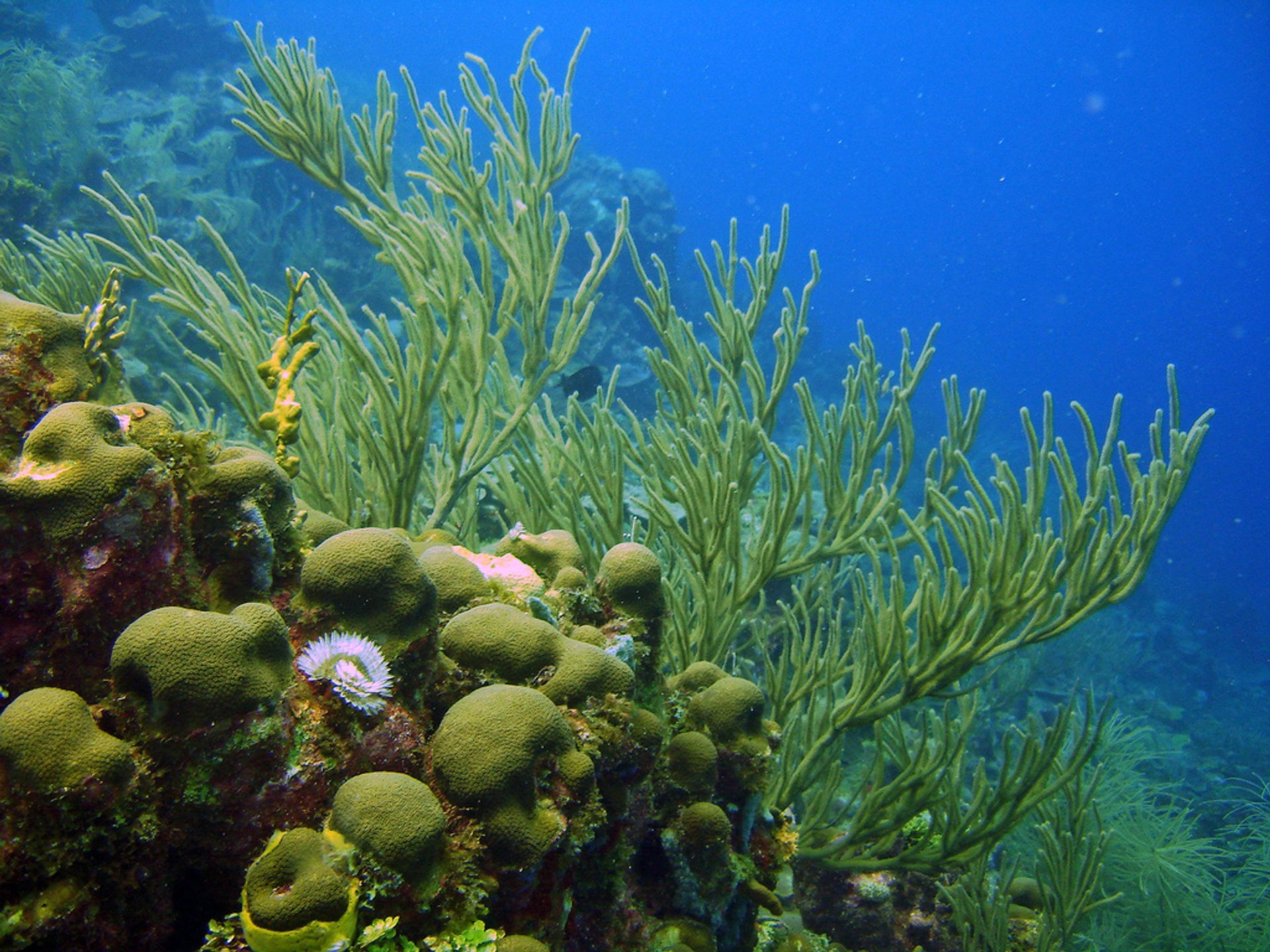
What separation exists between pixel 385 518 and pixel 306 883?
2265mm

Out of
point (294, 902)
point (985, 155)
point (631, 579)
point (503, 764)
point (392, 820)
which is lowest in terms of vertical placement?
point (294, 902)

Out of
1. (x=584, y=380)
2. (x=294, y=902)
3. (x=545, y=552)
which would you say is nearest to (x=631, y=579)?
(x=545, y=552)

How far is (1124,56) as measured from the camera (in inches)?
3851

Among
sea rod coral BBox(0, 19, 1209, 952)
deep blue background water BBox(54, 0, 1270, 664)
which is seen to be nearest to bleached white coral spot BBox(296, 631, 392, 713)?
sea rod coral BBox(0, 19, 1209, 952)

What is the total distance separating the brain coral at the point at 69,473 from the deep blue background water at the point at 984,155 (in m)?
49.2

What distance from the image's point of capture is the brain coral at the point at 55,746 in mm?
1031

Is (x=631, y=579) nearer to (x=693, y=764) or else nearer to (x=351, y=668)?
(x=693, y=764)

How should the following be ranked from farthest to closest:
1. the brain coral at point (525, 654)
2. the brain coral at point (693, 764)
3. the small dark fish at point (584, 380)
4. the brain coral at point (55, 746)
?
the small dark fish at point (584, 380) < the brain coral at point (693, 764) < the brain coral at point (525, 654) < the brain coral at point (55, 746)

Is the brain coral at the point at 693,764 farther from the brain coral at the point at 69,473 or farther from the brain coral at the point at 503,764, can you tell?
the brain coral at the point at 69,473

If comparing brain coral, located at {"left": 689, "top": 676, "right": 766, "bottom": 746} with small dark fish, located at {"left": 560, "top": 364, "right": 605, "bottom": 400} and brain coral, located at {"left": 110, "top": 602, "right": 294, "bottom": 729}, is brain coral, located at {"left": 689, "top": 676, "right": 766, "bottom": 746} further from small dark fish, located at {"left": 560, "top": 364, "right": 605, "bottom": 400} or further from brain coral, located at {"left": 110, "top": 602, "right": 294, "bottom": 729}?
small dark fish, located at {"left": 560, "top": 364, "right": 605, "bottom": 400}

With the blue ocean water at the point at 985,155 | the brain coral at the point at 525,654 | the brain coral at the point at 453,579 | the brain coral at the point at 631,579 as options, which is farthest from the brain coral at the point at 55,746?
the blue ocean water at the point at 985,155

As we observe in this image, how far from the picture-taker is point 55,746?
3.41 feet

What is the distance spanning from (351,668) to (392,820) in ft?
1.11

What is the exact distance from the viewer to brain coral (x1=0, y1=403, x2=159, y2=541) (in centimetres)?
122
